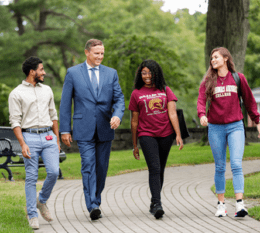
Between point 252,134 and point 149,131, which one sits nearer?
point 149,131

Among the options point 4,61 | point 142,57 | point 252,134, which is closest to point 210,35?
point 142,57

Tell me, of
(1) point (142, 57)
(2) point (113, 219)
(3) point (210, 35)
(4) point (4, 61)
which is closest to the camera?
(2) point (113, 219)

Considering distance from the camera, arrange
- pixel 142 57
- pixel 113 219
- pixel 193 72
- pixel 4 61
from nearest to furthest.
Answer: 1. pixel 113 219
2. pixel 142 57
3. pixel 4 61
4. pixel 193 72

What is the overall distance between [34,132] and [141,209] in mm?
1831

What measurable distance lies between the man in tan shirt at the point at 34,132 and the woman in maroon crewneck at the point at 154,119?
107 centimetres

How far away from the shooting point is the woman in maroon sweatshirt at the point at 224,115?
5570mm

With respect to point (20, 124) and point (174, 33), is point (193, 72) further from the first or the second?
point (20, 124)

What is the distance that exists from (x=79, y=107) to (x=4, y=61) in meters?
26.5

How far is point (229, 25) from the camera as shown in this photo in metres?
15.1

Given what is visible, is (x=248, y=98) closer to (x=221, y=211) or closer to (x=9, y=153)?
(x=221, y=211)

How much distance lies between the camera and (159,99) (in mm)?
5773

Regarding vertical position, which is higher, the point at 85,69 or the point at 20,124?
the point at 85,69

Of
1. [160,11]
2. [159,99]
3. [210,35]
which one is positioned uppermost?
[160,11]

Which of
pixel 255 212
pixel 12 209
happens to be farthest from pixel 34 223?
pixel 255 212
